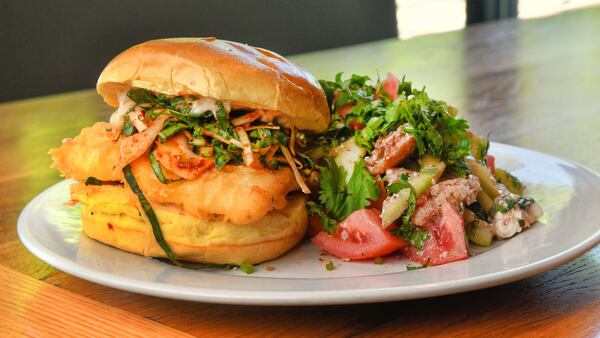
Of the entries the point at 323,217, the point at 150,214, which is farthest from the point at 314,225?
the point at 150,214

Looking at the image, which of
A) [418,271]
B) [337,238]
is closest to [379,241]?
[337,238]

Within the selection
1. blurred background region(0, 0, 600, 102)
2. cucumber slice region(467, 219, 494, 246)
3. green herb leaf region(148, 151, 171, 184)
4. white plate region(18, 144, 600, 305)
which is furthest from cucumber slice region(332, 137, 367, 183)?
blurred background region(0, 0, 600, 102)

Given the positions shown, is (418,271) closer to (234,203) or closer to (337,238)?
(337,238)

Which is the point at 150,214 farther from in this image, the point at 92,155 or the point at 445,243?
the point at 445,243

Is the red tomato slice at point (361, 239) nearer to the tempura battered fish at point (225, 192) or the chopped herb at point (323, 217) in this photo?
the chopped herb at point (323, 217)

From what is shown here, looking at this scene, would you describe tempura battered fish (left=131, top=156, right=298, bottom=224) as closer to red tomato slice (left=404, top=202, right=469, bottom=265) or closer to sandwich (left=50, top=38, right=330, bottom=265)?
sandwich (left=50, top=38, right=330, bottom=265)

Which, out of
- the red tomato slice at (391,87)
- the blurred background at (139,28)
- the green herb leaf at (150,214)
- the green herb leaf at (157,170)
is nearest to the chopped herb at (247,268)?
the green herb leaf at (150,214)
